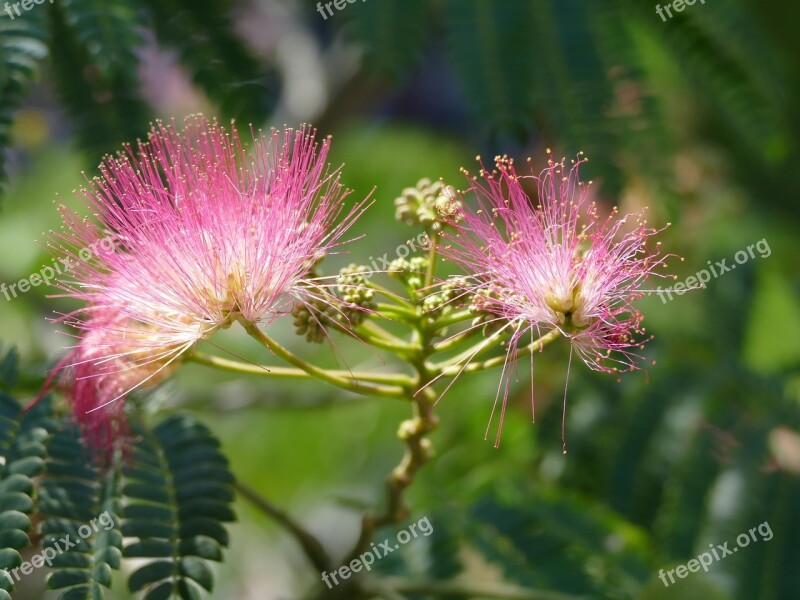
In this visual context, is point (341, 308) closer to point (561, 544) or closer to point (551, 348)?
point (561, 544)

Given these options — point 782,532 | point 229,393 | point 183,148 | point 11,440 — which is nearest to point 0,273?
point 229,393

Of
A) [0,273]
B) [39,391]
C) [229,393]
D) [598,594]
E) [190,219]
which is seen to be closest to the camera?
[190,219]

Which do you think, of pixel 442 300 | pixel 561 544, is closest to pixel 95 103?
pixel 442 300

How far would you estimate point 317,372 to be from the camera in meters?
1.22

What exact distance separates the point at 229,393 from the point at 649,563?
1.34 m

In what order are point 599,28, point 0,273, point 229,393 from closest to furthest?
point 599,28, point 229,393, point 0,273

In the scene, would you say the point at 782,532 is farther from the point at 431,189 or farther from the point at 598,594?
Answer: the point at 431,189

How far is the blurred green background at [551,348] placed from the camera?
6.00 ft

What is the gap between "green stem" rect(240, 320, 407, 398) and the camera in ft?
4.00

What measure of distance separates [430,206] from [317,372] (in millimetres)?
313

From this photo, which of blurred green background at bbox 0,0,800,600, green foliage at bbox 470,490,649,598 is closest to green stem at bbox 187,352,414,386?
blurred green background at bbox 0,0,800,600

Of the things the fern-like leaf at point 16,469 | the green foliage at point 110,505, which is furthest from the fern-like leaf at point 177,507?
the fern-like leaf at point 16,469

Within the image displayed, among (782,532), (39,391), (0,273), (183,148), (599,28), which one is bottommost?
(782,532)

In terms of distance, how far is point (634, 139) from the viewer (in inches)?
80.7
